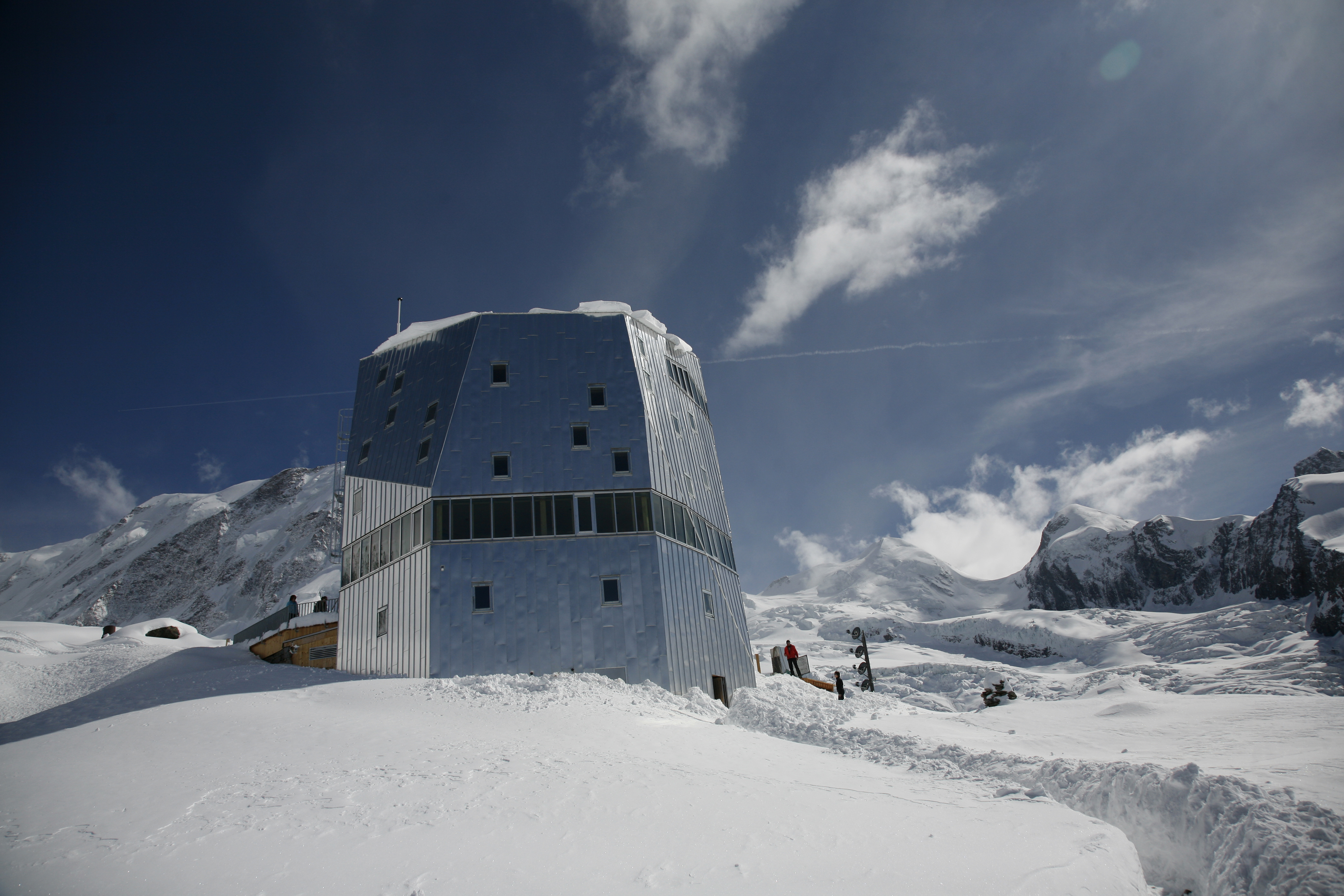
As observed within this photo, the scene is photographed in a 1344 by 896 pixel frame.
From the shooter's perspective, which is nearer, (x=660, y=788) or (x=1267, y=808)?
(x=1267, y=808)

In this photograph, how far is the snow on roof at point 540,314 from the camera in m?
28.5

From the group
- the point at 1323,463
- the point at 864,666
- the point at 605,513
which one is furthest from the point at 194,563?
the point at 1323,463

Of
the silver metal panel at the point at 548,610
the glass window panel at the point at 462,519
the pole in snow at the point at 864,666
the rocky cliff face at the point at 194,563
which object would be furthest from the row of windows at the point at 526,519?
the rocky cliff face at the point at 194,563

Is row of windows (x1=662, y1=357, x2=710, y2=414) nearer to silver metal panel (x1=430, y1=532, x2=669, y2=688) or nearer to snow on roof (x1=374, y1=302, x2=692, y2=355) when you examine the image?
snow on roof (x1=374, y1=302, x2=692, y2=355)

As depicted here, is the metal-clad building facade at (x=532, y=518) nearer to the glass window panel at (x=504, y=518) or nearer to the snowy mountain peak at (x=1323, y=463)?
the glass window panel at (x=504, y=518)

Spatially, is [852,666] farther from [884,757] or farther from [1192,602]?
[1192,602]

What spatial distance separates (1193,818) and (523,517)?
20047 mm

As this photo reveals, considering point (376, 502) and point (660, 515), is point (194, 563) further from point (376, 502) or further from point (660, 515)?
point (660, 515)

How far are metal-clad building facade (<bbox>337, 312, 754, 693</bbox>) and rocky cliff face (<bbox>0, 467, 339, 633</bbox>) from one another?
103912mm

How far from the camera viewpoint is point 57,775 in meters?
10.5

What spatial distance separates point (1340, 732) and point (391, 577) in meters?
25.8

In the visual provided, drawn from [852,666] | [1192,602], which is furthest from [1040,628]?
[1192,602]

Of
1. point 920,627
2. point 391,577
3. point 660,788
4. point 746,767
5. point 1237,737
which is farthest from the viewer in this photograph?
point 920,627

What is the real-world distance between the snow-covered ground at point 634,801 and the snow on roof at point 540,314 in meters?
15.9
